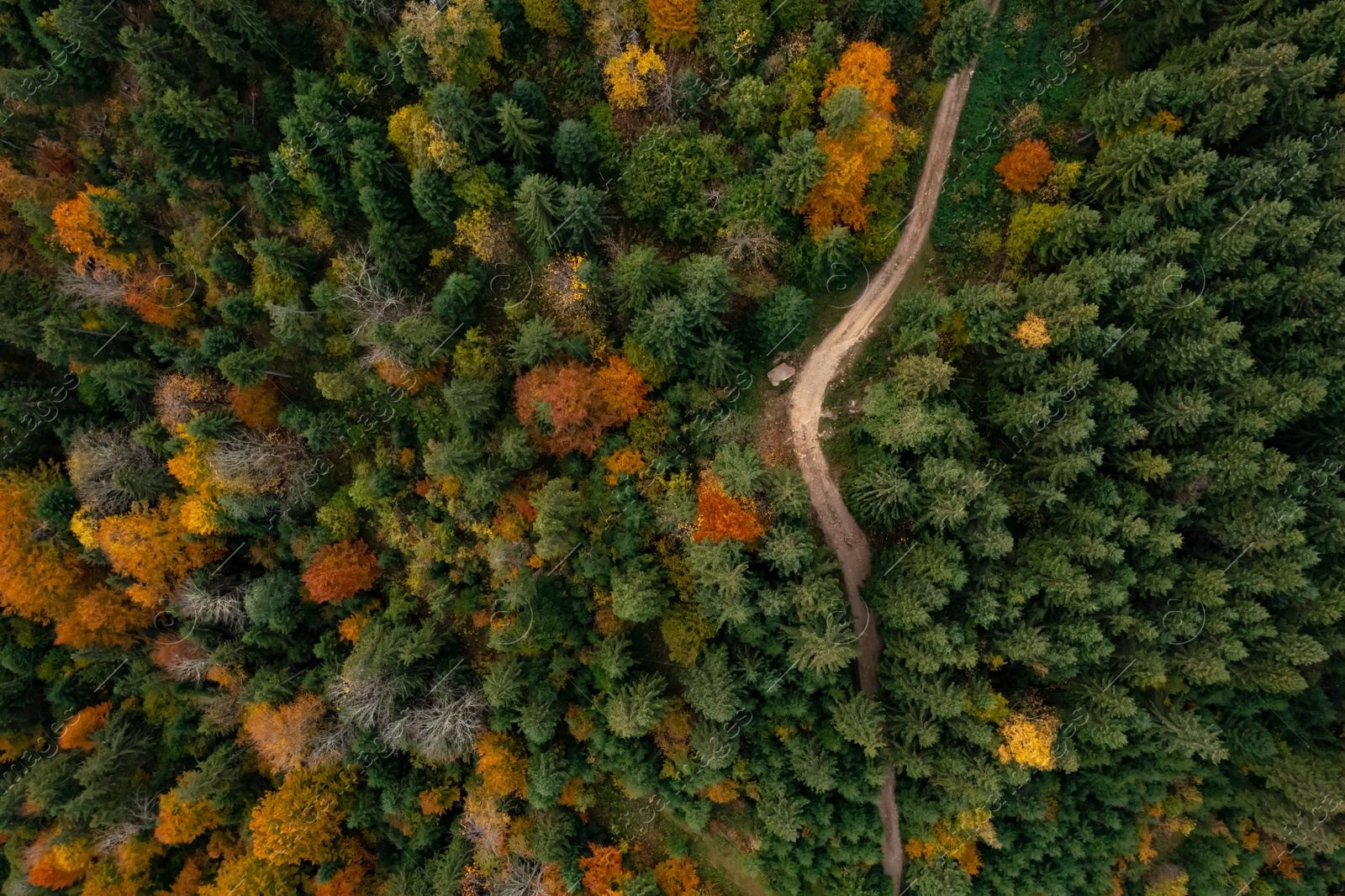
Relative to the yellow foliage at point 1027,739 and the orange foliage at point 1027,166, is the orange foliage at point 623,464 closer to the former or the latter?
the yellow foliage at point 1027,739

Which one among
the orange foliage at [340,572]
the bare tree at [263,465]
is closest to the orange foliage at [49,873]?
the orange foliage at [340,572]

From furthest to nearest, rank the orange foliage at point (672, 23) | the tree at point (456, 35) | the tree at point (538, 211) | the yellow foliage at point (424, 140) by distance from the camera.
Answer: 1. the orange foliage at point (672, 23)
2. the yellow foliage at point (424, 140)
3. the tree at point (538, 211)
4. the tree at point (456, 35)

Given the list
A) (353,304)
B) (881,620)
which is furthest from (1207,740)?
(353,304)

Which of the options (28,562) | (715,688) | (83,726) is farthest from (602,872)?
(28,562)

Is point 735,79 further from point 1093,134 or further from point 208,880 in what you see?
point 208,880

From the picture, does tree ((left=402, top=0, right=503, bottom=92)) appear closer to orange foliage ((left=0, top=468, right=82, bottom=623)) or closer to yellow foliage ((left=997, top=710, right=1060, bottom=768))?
orange foliage ((left=0, top=468, right=82, bottom=623))
